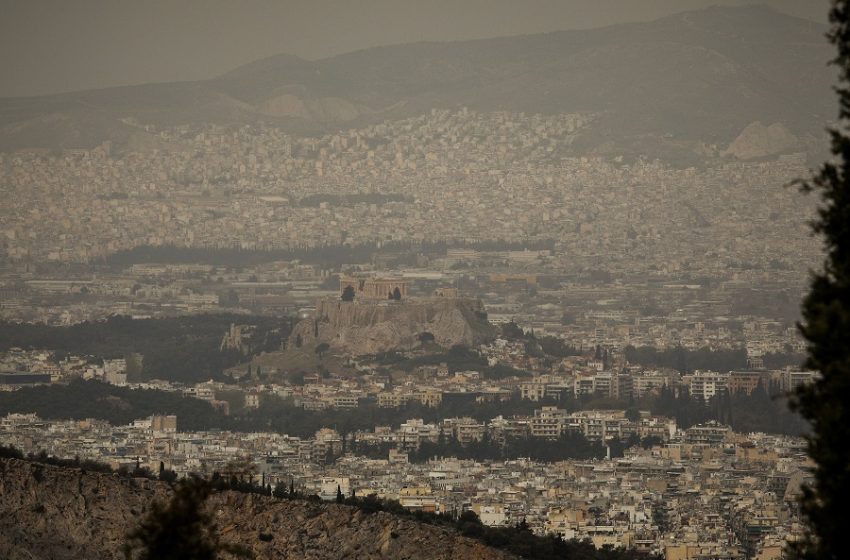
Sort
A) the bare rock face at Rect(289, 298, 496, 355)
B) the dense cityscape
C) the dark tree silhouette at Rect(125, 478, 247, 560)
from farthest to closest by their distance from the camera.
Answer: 1. the bare rock face at Rect(289, 298, 496, 355)
2. the dense cityscape
3. the dark tree silhouette at Rect(125, 478, 247, 560)

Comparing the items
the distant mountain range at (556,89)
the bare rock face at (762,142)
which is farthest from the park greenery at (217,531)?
the distant mountain range at (556,89)

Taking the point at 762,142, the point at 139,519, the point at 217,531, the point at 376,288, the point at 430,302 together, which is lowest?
the point at 217,531

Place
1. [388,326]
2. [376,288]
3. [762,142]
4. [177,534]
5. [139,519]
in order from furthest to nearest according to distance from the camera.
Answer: [762,142], [376,288], [388,326], [139,519], [177,534]

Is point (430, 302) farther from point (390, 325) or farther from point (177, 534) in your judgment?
point (177, 534)

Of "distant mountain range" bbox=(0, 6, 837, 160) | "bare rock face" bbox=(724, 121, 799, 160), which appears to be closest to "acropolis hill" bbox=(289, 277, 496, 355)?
"bare rock face" bbox=(724, 121, 799, 160)

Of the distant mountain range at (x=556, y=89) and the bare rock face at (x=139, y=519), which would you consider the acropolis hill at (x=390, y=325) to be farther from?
the bare rock face at (x=139, y=519)

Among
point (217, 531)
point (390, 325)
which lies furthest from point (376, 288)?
point (217, 531)

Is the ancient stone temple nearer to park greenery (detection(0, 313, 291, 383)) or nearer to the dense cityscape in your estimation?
the dense cityscape
